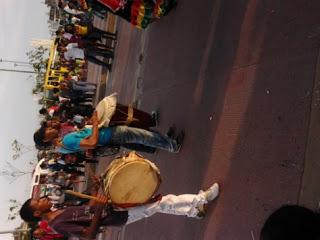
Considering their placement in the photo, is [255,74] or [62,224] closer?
[62,224]

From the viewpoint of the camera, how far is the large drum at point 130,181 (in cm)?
560

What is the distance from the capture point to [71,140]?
21.4 ft

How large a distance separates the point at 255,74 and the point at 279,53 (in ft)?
1.67

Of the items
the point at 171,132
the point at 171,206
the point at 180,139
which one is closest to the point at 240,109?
the point at 171,206

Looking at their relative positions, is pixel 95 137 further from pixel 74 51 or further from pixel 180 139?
pixel 74 51

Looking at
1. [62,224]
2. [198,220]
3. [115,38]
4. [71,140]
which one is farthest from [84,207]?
[115,38]

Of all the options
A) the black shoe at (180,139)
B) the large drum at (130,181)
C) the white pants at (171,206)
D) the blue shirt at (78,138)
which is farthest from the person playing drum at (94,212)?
the black shoe at (180,139)

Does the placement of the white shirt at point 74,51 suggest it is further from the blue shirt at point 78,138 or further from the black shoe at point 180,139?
the blue shirt at point 78,138

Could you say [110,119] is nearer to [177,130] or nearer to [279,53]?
[177,130]

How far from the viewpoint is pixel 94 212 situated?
5391 millimetres

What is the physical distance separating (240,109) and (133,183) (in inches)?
67.2

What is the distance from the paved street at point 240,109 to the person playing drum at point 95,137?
2.26 feet

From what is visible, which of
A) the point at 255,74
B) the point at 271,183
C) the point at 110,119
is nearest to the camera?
A: the point at 271,183

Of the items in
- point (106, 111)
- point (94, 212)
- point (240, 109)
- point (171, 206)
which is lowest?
point (94, 212)
